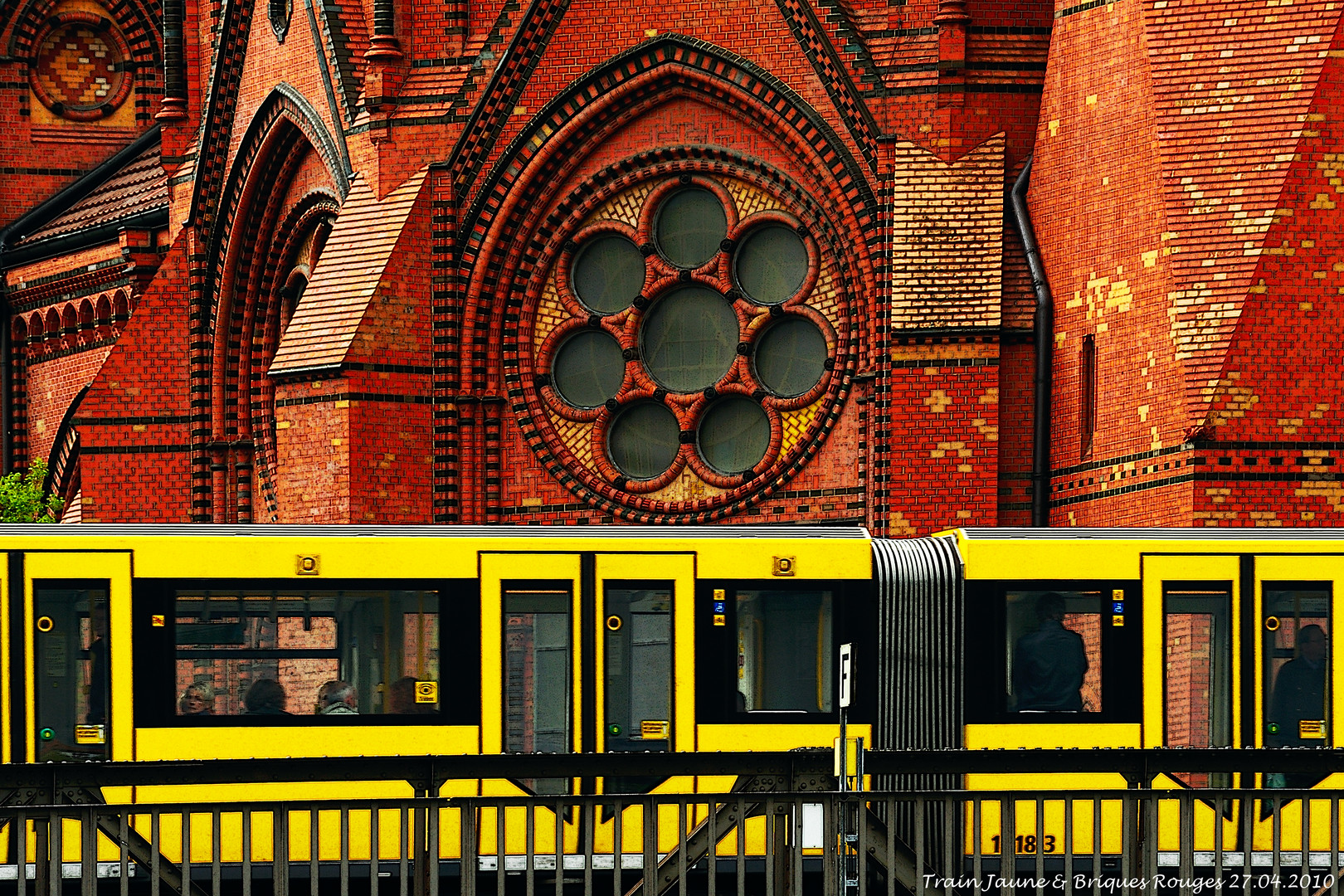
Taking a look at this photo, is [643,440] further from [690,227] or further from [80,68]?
[80,68]

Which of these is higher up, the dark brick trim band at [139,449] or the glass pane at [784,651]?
the dark brick trim band at [139,449]

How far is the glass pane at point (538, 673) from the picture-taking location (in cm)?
1468

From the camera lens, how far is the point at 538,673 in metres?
14.8

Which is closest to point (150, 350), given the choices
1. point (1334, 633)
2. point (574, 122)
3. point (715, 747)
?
point (574, 122)

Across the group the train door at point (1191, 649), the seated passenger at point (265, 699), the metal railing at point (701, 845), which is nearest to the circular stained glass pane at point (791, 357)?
the train door at point (1191, 649)

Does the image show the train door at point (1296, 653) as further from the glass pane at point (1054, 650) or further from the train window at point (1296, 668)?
the glass pane at point (1054, 650)

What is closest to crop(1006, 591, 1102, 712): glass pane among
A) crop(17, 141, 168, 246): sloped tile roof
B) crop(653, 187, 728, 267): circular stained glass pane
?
crop(653, 187, 728, 267): circular stained glass pane

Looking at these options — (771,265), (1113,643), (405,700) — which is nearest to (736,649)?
(405,700)

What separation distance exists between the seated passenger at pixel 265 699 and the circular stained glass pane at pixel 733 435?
8.88 metres

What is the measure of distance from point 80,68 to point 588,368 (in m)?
11.8

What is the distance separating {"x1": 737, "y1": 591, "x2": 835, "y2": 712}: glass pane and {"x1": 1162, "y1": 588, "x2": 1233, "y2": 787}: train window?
2.18 metres

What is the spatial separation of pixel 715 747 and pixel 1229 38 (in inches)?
310

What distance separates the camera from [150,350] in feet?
86.3

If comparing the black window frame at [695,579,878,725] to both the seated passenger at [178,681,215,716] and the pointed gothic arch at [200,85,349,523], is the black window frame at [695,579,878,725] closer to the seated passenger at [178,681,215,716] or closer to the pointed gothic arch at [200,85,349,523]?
the seated passenger at [178,681,215,716]
